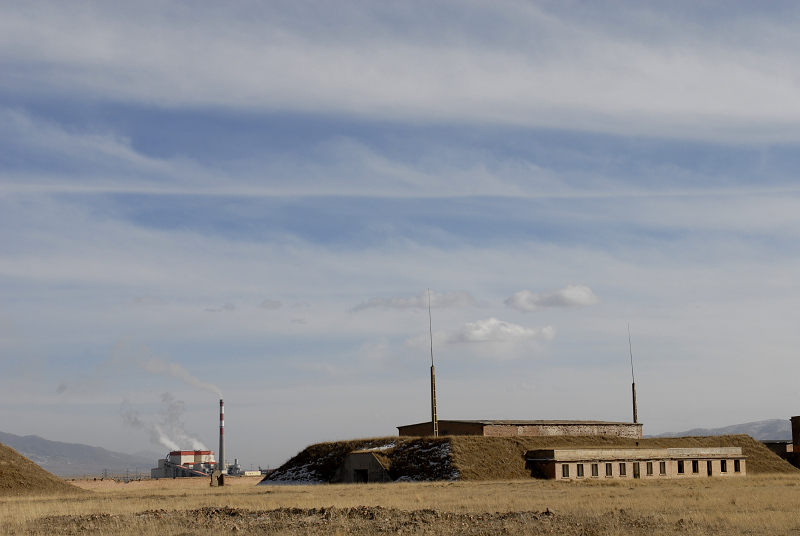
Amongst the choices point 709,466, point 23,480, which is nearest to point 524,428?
point 709,466

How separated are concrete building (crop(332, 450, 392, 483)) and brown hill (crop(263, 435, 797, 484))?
1.90 ft

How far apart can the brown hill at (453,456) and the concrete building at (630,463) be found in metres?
2.28

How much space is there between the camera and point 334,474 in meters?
64.1

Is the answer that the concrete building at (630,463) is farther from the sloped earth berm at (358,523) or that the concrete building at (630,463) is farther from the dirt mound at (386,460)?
the sloped earth berm at (358,523)

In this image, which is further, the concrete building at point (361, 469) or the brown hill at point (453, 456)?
the concrete building at point (361, 469)

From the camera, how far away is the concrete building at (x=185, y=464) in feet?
444

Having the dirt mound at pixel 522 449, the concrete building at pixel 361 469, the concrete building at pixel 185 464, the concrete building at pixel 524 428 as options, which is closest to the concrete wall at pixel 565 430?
the concrete building at pixel 524 428

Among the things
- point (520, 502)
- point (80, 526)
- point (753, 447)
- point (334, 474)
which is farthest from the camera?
point (753, 447)

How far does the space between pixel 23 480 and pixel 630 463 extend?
44948 millimetres

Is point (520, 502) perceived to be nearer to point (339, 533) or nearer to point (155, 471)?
point (339, 533)

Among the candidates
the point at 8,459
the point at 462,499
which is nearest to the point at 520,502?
the point at 462,499

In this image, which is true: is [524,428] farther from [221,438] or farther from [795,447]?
[221,438]

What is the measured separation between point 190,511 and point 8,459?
32004 millimetres

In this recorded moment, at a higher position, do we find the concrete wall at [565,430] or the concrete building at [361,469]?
the concrete wall at [565,430]
